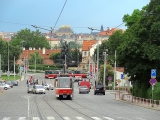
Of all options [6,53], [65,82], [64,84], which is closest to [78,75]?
[6,53]

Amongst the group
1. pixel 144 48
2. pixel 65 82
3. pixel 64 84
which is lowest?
pixel 64 84

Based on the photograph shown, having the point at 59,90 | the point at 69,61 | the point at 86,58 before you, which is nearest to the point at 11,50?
the point at 69,61

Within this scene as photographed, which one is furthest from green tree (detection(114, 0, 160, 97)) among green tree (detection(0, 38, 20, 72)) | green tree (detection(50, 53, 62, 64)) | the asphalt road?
green tree (detection(50, 53, 62, 64))

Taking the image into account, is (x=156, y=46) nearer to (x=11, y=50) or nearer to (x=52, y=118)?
(x=52, y=118)

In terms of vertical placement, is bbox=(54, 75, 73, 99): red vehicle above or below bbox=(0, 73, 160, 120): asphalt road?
above

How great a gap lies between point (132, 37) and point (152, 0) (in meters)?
4.47

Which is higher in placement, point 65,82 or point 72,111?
point 65,82

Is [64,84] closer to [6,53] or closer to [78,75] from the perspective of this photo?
[78,75]

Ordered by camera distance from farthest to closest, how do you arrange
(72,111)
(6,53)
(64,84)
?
(6,53)
(64,84)
(72,111)

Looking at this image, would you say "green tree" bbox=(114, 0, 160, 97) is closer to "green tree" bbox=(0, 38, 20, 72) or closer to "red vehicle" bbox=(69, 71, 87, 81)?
"red vehicle" bbox=(69, 71, 87, 81)

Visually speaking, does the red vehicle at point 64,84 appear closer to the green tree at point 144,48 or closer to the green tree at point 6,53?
the green tree at point 144,48

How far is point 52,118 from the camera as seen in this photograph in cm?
2859

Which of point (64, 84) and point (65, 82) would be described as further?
point (64, 84)

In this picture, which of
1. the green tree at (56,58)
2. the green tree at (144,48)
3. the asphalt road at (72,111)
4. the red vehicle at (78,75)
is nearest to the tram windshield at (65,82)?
the green tree at (144,48)
